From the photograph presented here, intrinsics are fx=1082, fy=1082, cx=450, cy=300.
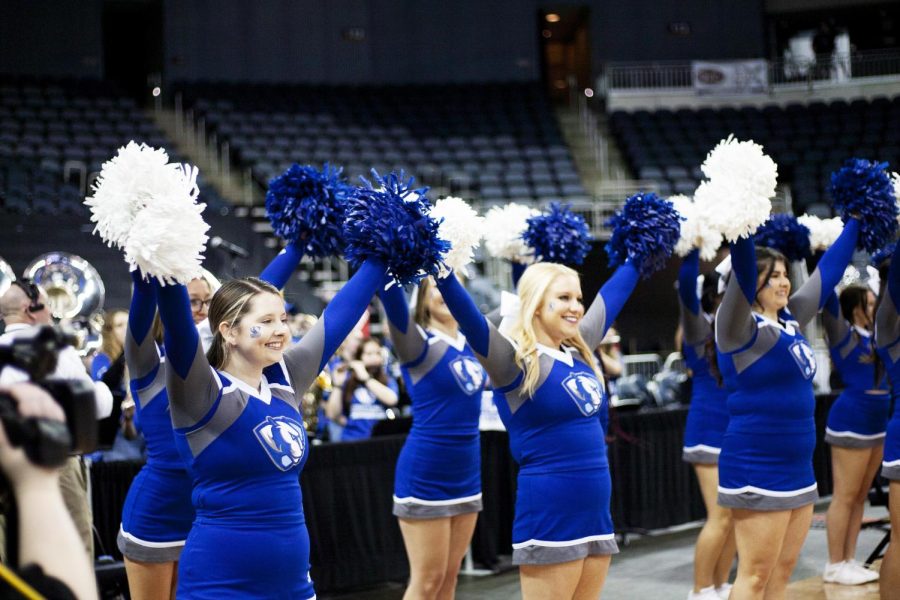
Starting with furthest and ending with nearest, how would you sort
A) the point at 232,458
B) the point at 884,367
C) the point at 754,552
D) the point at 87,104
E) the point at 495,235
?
the point at 87,104 → the point at 884,367 → the point at 495,235 → the point at 754,552 → the point at 232,458

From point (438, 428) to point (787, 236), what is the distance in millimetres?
1890

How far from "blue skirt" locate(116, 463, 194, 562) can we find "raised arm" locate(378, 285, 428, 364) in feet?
2.92

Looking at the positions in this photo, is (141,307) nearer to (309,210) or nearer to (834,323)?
(309,210)

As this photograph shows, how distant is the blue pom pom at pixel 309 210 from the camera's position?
10.3ft

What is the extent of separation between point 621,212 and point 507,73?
14.7 m

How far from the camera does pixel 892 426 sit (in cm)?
416

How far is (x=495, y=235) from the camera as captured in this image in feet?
13.4

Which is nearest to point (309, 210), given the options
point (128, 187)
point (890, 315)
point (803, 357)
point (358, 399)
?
point (128, 187)

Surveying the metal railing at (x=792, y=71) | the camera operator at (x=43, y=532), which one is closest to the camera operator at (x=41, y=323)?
the camera operator at (x=43, y=532)

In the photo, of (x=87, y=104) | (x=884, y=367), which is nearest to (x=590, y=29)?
(x=87, y=104)

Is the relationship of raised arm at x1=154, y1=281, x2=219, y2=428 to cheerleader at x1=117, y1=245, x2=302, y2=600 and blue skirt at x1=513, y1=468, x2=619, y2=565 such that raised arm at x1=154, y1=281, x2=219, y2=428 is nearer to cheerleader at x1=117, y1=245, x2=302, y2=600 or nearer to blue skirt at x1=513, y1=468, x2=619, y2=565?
cheerleader at x1=117, y1=245, x2=302, y2=600

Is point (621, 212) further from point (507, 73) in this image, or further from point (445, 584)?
point (507, 73)

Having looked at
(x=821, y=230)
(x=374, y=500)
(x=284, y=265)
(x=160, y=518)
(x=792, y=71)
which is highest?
(x=792, y=71)

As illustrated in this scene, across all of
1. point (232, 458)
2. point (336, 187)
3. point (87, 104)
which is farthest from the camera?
point (87, 104)
